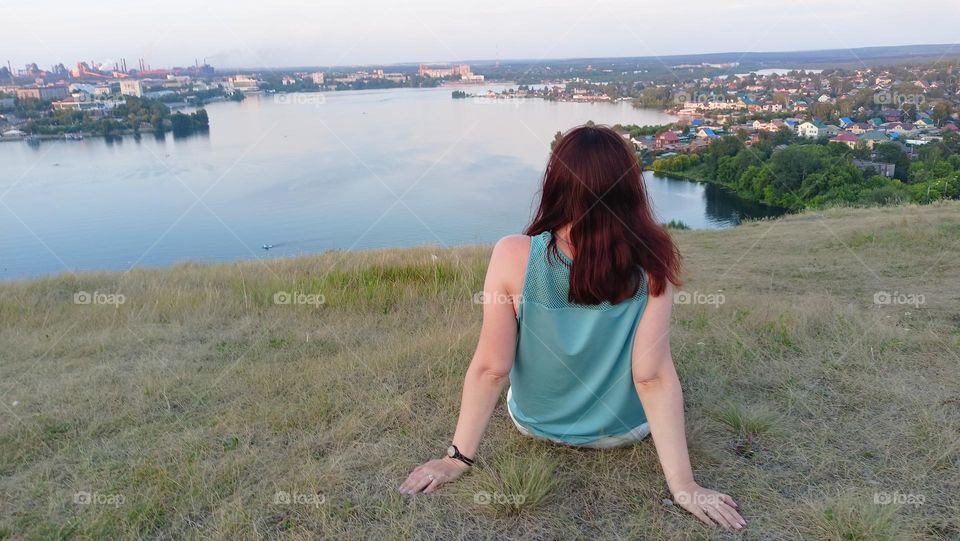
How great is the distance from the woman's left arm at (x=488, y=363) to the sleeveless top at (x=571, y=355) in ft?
0.15

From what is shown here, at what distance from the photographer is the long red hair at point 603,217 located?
1.72 m

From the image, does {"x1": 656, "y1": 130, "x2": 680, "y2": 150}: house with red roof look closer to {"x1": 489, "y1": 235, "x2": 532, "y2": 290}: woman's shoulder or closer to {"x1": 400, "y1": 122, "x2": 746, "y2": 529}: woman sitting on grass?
{"x1": 400, "y1": 122, "x2": 746, "y2": 529}: woman sitting on grass

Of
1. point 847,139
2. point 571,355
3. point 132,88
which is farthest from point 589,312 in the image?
point 132,88

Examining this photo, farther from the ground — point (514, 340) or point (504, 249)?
point (504, 249)

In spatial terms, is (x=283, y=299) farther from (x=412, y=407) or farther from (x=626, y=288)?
(x=626, y=288)

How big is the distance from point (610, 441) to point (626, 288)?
2.36 ft

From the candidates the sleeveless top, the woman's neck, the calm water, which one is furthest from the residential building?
Result: the woman's neck

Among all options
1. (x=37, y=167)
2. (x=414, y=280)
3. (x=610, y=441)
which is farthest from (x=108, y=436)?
(x=37, y=167)

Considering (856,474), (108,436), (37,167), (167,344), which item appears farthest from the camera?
(37,167)

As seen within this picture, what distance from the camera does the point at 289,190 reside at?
21875 mm

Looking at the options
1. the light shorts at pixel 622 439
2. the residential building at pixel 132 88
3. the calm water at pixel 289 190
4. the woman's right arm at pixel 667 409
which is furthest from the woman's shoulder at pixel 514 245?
the residential building at pixel 132 88

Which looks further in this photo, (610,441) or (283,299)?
(283,299)

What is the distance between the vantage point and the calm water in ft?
51.5

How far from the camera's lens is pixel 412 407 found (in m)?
2.79
